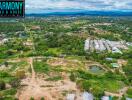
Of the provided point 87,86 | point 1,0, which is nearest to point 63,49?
point 87,86

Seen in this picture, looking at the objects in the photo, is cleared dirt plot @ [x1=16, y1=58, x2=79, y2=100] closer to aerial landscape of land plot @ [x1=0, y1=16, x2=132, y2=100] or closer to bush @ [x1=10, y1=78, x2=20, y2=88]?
aerial landscape of land plot @ [x1=0, y1=16, x2=132, y2=100]

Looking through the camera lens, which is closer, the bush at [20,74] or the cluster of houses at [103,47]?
the bush at [20,74]

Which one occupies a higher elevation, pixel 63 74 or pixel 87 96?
pixel 87 96

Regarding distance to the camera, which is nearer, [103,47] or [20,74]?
[20,74]
